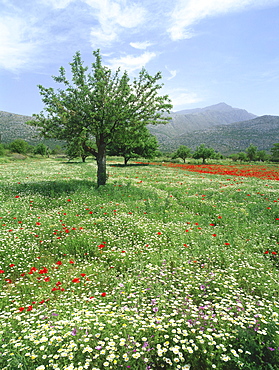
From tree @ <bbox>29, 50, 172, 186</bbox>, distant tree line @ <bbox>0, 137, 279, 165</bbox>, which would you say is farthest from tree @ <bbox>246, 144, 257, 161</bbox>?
tree @ <bbox>29, 50, 172, 186</bbox>

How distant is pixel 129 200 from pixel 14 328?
33.1ft

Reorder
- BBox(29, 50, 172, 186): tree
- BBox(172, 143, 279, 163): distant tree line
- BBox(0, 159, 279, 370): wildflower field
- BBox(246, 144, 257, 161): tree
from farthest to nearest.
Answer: BBox(246, 144, 257, 161): tree < BBox(172, 143, 279, 163): distant tree line < BBox(29, 50, 172, 186): tree < BBox(0, 159, 279, 370): wildflower field

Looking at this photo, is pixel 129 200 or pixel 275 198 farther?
pixel 275 198

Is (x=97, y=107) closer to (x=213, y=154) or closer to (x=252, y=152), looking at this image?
(x=213, y=154)

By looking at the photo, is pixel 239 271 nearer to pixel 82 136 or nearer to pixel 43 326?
pixel 43 326

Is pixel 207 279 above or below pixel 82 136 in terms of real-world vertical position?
below

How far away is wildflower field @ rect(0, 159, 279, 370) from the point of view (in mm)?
3604

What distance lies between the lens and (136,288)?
5.54 meters

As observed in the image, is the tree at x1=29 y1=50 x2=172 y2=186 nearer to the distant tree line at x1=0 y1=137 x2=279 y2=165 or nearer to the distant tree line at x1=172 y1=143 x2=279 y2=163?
the distant tree line at x1=0 y1=137 x2=279 y2=165

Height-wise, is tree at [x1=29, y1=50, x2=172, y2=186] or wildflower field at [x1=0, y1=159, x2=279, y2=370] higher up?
tree at [x1=29, y1=50, x2=172, y2=186]

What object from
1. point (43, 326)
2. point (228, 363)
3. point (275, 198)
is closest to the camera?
point (228, 363)

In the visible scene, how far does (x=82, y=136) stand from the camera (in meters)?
14.8

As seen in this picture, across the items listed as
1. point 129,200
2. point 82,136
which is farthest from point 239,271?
point 82,136

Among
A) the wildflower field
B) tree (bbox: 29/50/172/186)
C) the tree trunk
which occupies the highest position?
tree (bbox: 29/50/172/186)
